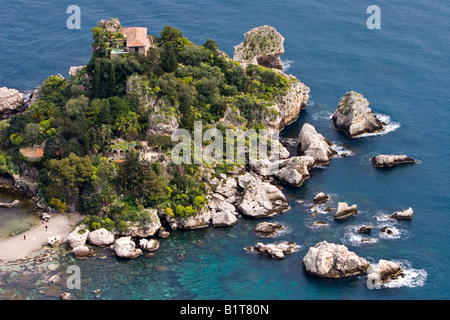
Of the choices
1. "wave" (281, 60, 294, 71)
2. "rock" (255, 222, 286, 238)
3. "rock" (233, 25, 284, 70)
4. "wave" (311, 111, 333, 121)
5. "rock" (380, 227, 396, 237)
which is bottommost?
"rock" (255, 222, 286, 238)

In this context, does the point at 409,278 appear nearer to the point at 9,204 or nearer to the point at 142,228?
the point at 142,228

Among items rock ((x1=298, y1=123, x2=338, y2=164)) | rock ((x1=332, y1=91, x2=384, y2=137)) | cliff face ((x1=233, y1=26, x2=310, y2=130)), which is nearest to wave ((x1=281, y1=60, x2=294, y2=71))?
cliff face ((x1=233, y1=26, x2=310, y2=130))

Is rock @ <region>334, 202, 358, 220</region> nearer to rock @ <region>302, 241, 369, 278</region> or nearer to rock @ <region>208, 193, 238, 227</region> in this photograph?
rock @ <region>302, 241, 369, 278</region>

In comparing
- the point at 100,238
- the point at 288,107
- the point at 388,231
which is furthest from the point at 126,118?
the point at 388,231

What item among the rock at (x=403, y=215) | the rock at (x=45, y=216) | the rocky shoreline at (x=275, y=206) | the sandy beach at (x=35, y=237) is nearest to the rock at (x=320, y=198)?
the rocky shoreline at (x=275, y=206)

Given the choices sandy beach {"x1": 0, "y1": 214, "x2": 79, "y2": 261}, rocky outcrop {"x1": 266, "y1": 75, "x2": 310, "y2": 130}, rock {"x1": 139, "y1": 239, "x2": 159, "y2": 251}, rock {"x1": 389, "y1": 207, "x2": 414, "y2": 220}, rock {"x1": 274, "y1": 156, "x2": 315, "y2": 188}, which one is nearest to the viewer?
sandy beach {"x1": 0, "y1": 214, "x2": 79, "y2": 261}

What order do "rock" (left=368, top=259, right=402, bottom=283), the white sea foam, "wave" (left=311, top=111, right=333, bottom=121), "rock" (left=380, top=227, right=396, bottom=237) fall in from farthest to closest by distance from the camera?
"wave" (left=311, top=111, right=333, bottom=121)
"rock" (left=380, top=227, right=396, bottom=237)
"rock" (left=368, top=259, right=402, bottom=283)
the white sea foam
